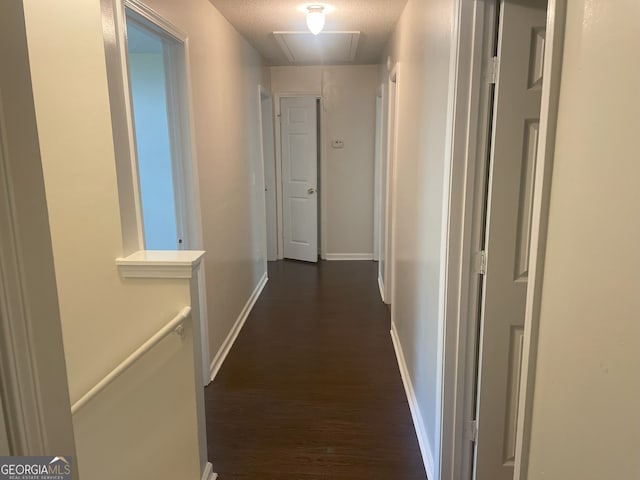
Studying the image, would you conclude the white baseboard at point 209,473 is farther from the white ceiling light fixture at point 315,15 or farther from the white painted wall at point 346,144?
the white painted wall at point 346,144

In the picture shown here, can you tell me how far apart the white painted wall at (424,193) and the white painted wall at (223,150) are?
4.25 feet

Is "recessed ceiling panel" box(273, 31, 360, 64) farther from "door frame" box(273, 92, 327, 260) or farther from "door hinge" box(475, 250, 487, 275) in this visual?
"door hinge" box(475, 250, 487, 275)

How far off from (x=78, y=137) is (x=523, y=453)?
73.6 inches

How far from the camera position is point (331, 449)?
2291 millimetres

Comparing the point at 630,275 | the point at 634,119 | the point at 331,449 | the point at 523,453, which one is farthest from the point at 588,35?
the point at 331,449

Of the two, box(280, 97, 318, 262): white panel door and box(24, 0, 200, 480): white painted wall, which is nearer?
box(24, 0, 200, 480): white painted wall

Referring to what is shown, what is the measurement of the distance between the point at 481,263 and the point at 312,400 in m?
1.49

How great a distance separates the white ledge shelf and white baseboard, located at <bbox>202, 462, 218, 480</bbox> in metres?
0.91

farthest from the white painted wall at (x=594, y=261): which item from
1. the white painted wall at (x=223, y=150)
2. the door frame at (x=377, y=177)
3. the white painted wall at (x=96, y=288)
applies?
the door frame at (x=377, y=177)

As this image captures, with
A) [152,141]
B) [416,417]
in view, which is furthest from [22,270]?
[152,141]

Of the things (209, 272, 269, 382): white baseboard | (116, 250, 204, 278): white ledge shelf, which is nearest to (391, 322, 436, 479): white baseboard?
(209, 272, 269, 382): white baseboard

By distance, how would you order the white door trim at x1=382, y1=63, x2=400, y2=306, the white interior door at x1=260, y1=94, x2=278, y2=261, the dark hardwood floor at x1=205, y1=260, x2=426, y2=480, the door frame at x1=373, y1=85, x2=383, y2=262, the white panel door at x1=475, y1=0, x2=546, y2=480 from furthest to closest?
the white interior door at x1=260, y1=94, x2=278, y2=261, the door frame at x1=373, y1=85, x2=383, y2=262, the white door trim at x1=382, y1=63, x2=400, y2=306, the dark hardwood floor at x1=205, y1=260, x2=426, y2=480, the white panel door at x1=475, y1=0, x2=546, y2=480

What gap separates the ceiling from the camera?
3.07 meters

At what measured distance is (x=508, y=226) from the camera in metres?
1.63
